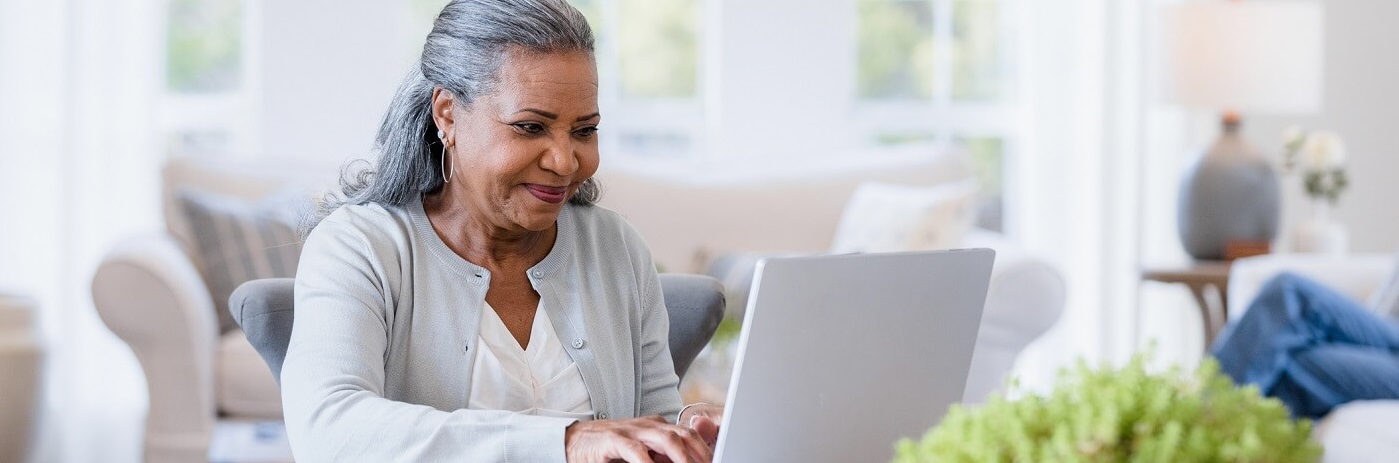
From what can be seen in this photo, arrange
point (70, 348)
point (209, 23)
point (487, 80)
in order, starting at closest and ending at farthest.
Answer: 1. point (487, 80)
2. point (70, 348)
3. point (209, 23)

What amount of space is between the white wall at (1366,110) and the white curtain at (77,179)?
3475mm

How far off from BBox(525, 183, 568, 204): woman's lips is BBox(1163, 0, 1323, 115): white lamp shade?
2.77m

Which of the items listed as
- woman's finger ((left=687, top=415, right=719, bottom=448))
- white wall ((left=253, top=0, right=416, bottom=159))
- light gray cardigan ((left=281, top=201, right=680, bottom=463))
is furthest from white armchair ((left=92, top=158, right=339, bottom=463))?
woman's finger ((left=687, top=415, right=719, bottom=448))

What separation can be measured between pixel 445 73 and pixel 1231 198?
116 inches

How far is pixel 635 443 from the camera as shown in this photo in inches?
44.3

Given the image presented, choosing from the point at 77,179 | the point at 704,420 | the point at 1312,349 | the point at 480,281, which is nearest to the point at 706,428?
the point at 704,420

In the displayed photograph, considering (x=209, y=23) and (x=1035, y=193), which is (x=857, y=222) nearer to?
(x=1035, y=193)

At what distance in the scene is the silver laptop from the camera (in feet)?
3.58

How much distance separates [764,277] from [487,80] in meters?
0.47

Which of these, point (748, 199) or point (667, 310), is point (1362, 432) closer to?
point (667, 310)

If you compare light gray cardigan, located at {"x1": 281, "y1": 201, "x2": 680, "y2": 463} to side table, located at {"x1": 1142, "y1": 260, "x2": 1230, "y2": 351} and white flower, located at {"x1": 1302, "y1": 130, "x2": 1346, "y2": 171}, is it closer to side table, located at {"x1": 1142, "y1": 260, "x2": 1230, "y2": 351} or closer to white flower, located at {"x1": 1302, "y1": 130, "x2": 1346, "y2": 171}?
side table, located at {"x1": 1142, "y1": 260, "x2": 1230, "y2": 351}

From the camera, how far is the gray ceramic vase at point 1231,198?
3863 millimetres

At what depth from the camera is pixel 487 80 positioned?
1.41m

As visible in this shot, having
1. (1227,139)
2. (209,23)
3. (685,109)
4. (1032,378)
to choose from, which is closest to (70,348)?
(209,23)
